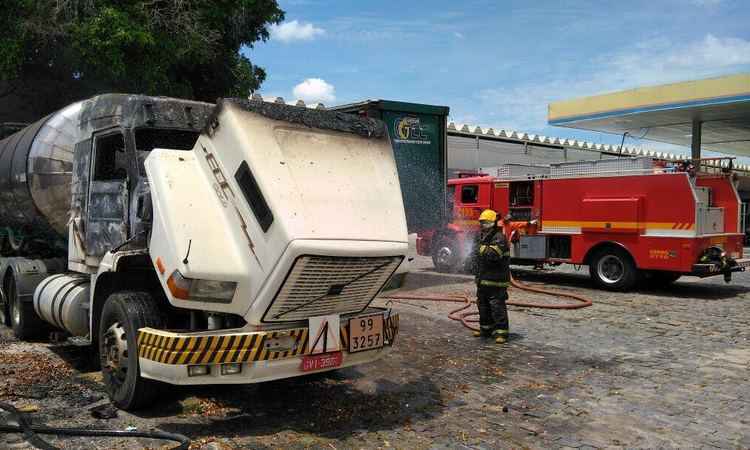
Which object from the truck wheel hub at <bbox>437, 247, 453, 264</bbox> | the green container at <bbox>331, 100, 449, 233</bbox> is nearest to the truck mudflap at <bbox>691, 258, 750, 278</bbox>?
the green container at <bbox>331, 100, 449, 233</bbox>

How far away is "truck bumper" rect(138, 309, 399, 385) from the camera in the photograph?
4.41m

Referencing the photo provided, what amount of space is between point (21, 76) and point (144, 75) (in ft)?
11.7

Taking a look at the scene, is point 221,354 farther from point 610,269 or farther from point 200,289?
point 610,269

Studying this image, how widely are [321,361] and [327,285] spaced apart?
686 mm

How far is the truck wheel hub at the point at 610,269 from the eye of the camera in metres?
12.9

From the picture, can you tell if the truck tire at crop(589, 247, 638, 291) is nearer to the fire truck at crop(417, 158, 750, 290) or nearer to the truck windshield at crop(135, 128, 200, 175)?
the fire truck at crop(417, 158, 750, 290)

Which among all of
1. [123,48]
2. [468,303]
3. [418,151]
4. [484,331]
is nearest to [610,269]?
[468,303]

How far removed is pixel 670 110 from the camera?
885 inches

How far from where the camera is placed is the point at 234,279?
171 inches

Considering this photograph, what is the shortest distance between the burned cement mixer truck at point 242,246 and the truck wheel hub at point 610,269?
8965 mm

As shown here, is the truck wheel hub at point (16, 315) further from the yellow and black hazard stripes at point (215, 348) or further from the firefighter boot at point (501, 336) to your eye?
the firefighter boot at point (501, 336)

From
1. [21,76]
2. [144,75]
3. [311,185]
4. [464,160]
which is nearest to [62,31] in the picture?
[144,75]

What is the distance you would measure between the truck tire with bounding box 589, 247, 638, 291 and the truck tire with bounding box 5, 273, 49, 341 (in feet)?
34.4

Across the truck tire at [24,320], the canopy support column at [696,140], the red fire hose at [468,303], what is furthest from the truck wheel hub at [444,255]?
the canopy support column at [696,140]
